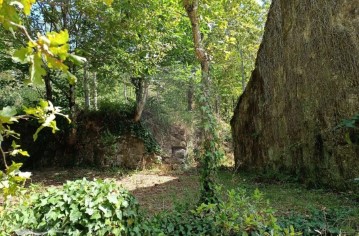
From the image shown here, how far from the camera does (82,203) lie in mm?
2988

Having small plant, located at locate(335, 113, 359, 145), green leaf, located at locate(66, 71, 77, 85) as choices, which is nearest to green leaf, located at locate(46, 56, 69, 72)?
green leaf, located at locate(66, 71, 77, 85)

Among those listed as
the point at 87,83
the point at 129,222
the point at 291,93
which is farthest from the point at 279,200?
the point at 87,83

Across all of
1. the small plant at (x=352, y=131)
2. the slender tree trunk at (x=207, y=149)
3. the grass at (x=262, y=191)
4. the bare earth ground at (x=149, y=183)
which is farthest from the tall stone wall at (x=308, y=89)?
the slender tree trunk at (x=207, y=149)

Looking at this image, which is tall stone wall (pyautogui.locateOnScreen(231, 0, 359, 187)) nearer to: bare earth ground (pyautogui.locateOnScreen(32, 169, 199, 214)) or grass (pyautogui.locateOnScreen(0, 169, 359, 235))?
grass (pyautogui.locateOnScreen(0, 169, 359, 235))

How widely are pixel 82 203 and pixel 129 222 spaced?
0.48 metres

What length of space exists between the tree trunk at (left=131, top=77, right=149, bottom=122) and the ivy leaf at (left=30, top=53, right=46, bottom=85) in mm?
10294

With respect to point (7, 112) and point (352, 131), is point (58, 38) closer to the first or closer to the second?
point (7, 112)

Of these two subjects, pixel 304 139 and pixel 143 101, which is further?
pixel 143 101

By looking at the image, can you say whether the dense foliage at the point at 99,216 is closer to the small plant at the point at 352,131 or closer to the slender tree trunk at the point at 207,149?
the slender tree trunk at the point at 207,149

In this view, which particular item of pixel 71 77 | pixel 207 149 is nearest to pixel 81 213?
pixel 207 149

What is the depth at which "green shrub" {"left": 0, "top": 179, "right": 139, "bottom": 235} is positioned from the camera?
A: 115 inches

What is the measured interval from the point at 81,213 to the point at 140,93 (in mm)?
8722

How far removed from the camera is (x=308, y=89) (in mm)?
6488

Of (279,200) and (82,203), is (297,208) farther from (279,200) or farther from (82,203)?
(82,203)
